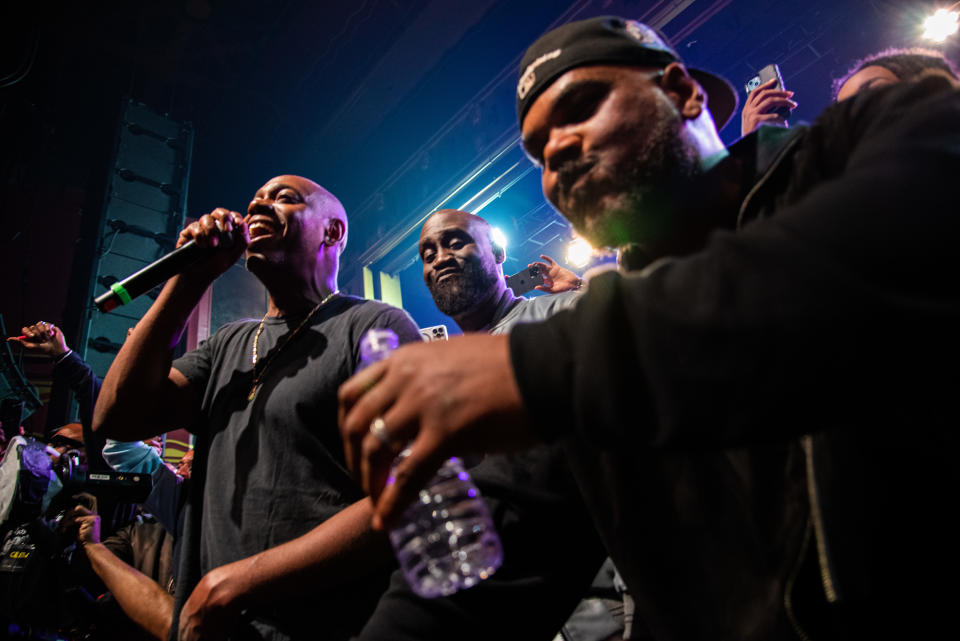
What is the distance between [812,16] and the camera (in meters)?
5.09

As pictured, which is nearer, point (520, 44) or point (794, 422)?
point (794, 422)

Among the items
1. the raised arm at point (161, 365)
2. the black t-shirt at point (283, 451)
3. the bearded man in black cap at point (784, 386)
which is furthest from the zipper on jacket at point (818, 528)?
the raised arm at point (161, 365)

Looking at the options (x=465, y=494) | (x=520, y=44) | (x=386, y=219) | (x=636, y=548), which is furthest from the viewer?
(x=386, y=219)

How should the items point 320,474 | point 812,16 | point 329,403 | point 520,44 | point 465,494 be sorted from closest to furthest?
point 465,494, point 320,474, point 329,403, point 812,16, point 520,44

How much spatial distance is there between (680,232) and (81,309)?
7.74 metres

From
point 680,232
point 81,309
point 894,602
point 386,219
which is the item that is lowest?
point 894,602

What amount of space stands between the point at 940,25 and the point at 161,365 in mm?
6506

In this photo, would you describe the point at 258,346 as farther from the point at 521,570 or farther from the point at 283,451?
A: the point at 521,570

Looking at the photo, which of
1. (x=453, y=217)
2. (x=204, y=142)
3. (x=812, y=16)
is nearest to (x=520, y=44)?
(x=812, y=16)

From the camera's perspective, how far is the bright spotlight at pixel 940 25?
4371mm

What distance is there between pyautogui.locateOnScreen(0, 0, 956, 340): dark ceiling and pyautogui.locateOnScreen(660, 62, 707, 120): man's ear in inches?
180

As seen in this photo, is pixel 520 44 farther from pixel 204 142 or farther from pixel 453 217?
pixel 204 142

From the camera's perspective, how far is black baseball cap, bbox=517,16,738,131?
1.13m

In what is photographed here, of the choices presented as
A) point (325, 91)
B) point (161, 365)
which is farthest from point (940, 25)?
point (325, 91)
